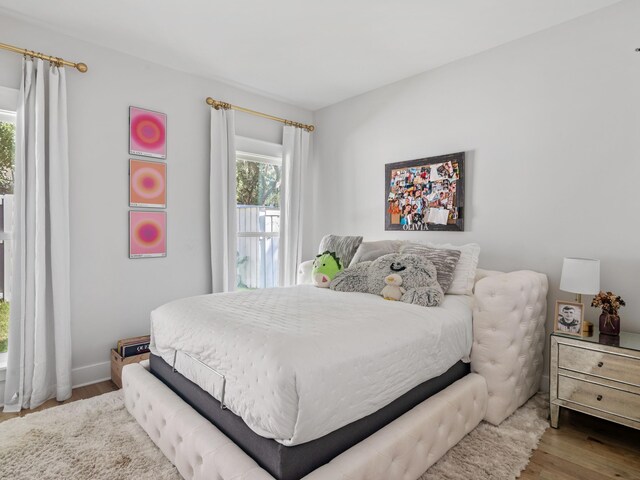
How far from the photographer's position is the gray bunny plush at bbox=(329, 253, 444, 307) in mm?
2268

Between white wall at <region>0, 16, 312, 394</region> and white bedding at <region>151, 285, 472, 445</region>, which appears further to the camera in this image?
white wall at <region>0, 16, 312, 394</region>

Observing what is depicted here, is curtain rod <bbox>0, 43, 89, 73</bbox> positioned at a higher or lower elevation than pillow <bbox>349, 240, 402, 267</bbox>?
higher

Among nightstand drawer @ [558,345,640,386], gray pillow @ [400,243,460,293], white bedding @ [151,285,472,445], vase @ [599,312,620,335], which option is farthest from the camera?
gray pillow @ [400,243,460,293]

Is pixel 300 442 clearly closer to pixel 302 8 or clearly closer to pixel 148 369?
pixel 148 369

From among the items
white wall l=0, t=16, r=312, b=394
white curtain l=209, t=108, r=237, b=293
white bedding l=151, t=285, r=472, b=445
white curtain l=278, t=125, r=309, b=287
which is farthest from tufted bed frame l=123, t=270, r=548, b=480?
white curtain l=278, t=125, r=309, b=287

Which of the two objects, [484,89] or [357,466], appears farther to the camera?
[484,89]

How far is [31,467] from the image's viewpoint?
69.2 inches

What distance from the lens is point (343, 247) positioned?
3.27 metres

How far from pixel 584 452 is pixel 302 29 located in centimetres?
311

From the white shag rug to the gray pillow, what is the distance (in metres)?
0.89

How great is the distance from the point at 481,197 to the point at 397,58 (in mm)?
1339

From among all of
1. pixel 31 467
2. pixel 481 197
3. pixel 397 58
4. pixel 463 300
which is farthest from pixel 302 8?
pixel 31 467

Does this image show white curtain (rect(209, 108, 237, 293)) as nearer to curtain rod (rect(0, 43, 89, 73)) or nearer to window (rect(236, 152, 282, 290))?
window (rect(236, 152, 282, 290))

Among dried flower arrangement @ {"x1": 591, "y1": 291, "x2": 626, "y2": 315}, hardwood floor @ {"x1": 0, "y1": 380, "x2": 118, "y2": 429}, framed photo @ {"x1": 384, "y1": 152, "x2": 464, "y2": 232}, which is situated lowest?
hardwood floor @ {"x1": 0, "y1": 380, "x2": 118, "y2": 429}
